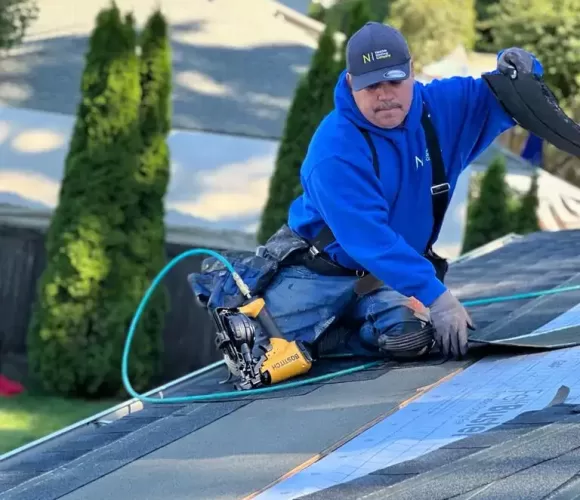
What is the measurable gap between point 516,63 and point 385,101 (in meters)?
0.65

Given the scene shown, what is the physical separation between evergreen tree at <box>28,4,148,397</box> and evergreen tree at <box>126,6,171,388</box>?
0.07m

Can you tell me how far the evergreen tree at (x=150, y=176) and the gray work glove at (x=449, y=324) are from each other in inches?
229

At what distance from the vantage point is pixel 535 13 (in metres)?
22.4

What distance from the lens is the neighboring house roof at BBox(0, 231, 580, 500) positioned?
6.77 ft

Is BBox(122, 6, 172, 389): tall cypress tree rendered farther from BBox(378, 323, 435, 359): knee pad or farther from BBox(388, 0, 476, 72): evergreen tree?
BBox(388, 0, 476, 72): evergreen tree

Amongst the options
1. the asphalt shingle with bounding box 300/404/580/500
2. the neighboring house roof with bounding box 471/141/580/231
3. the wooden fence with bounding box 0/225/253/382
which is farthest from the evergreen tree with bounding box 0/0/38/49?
the asphalt shingle with bounding box 300/404/580/500

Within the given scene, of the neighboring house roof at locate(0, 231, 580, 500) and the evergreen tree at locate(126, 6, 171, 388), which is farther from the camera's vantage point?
the evergreen tree at locate(126, 6, 171, 388)

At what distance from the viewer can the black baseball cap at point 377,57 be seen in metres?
3.27

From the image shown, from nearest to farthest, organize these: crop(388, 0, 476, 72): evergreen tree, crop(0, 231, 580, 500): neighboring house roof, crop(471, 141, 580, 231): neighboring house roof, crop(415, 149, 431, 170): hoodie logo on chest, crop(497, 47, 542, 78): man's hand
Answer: crop(0, 231, 580, 500): neighboring house roof → crop(415, 149, 431, 170): hoodie logo on chest → crop(497, 47, 542, 78): man's hand → crop(471, 141, 580, 231): neighboring house roof → crop(388, 0, 476, 72): evergreen tree

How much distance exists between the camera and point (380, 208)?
328 centimetres

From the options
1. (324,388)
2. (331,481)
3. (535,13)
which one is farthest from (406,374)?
(535,13)

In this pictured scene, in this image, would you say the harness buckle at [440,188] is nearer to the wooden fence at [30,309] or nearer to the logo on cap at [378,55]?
the logo on cap at [378,55]

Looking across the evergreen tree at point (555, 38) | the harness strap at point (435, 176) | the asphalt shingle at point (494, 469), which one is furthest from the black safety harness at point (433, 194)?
the evergreen tree at point (555, 38)

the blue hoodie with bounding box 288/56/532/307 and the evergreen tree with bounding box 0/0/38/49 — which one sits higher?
the evergreen tree with bounding box 0/0/38/49
